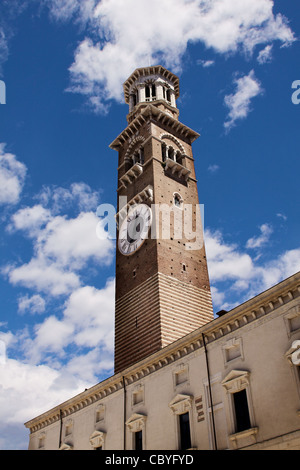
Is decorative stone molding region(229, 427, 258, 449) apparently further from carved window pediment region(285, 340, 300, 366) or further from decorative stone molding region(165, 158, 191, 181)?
decorative stone molding region(165, 158, 191, 181)

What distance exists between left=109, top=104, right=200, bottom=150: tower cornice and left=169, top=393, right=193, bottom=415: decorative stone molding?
87.9 feet

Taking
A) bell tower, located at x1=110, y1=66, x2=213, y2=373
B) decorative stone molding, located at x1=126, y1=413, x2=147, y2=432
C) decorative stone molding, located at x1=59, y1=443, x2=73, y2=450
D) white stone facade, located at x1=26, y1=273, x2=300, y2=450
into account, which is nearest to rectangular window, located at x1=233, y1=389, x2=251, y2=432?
white stone facade, located at x1=26, y1=273, x2=300, y2=450

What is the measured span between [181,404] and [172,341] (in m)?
8.75

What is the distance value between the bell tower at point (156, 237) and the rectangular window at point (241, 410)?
1045 cm

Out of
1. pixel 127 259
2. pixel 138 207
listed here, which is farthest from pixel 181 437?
pixel 138 207

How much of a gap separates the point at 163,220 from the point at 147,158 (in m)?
6.83

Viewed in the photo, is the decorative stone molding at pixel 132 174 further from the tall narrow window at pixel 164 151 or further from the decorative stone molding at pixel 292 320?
the decorative stone molding at pixel 292 320

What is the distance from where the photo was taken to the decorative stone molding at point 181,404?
19609 millimetres

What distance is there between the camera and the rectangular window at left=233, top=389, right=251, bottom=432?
56.6ft

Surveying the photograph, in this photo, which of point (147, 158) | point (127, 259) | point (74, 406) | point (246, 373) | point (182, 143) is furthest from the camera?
point (182, 143)

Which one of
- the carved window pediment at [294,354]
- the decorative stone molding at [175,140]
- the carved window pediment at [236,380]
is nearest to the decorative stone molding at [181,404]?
the carved window pediment at [236,380]
